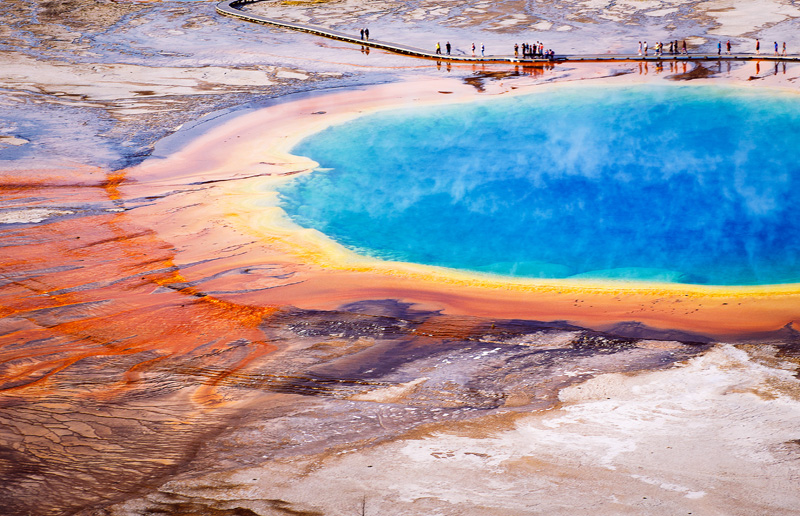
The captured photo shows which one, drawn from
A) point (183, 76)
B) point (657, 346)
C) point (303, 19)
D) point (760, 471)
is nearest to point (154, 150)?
point (183, 76)

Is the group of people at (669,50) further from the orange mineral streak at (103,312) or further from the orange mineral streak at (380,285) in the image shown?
the orange mineral streak at (103,312)

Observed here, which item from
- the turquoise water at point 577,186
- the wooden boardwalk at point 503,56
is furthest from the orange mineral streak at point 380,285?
the wooden boardwalk at point 503,56

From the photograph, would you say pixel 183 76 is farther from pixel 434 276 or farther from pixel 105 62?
pixel 434 276

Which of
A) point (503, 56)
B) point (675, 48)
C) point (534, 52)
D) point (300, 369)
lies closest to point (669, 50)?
point (675, 48)

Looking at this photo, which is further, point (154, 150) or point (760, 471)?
point (154, 150)

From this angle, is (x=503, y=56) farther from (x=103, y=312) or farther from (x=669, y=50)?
(x=103, y=312)
